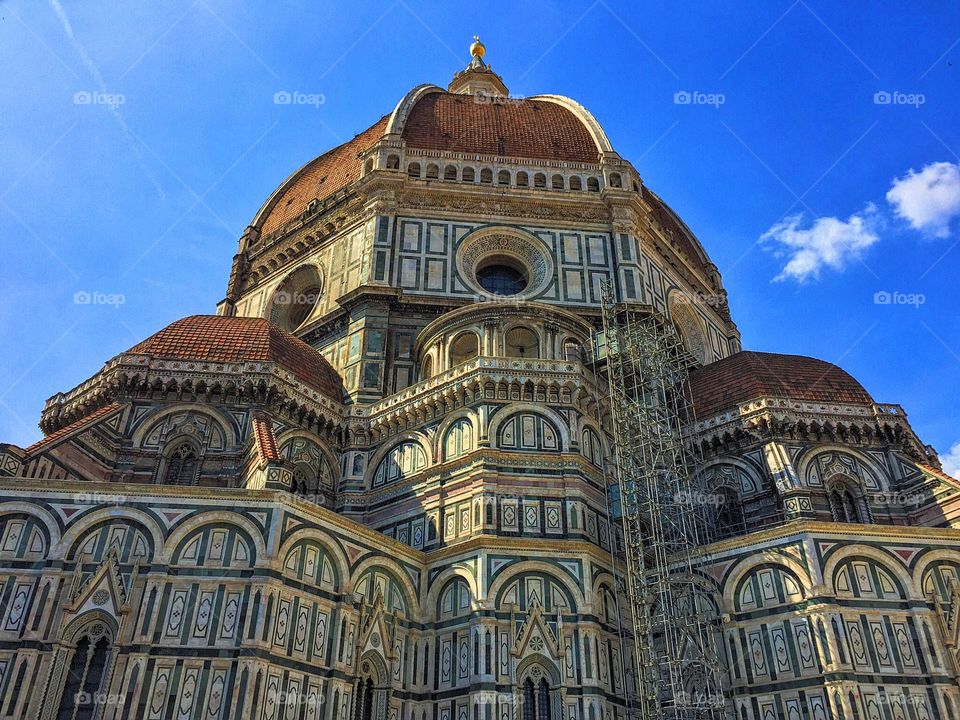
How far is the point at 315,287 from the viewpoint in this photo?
35.5 m

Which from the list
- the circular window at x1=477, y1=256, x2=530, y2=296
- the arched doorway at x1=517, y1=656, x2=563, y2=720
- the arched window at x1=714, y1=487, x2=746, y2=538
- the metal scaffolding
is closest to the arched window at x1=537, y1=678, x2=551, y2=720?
the arched doorway at x1=517, y1=656, x2=563, y2=720

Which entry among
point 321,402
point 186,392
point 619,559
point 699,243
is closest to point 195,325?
point 186,392

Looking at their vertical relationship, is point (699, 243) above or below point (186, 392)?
above

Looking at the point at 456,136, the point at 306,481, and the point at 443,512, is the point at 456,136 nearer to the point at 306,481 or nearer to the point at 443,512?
the point at 306,481

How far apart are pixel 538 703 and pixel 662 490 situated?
731 centimetres

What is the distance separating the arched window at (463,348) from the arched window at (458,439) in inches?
124

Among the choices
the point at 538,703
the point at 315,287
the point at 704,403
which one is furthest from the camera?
the point at 315,287

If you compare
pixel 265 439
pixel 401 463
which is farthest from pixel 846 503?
pixel 265 439

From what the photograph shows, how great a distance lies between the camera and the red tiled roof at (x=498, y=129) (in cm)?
3744

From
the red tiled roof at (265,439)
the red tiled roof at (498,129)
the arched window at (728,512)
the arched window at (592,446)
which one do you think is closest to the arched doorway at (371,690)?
the red tiled roof at (265,439)

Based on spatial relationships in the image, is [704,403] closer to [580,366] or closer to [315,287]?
[580,366]

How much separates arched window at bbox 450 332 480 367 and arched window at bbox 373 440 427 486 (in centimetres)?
340

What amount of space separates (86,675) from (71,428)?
8.01 metres

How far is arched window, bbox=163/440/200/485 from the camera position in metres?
24.2
